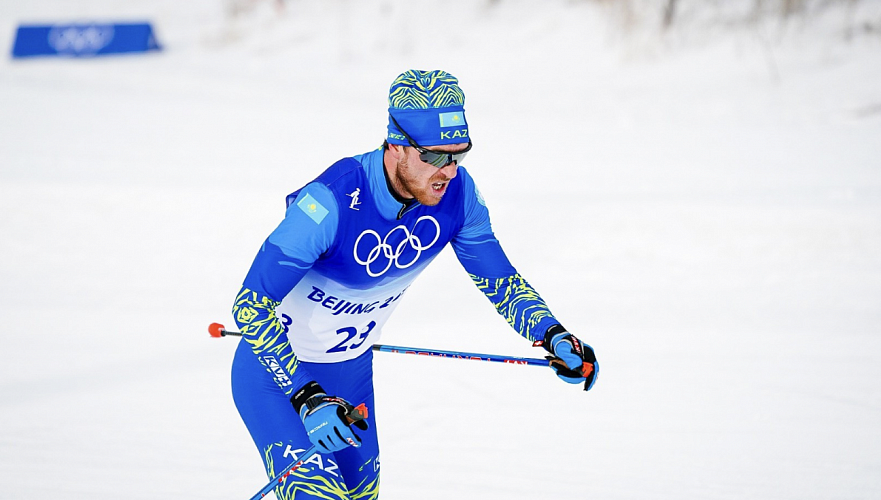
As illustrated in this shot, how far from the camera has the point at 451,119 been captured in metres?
2.43

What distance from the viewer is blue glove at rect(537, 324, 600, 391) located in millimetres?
2742

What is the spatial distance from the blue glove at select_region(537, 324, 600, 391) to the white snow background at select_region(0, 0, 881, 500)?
4.89 feet

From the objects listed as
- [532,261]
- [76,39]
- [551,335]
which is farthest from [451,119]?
[76,39]

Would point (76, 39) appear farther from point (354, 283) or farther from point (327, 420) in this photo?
point (327, 420)

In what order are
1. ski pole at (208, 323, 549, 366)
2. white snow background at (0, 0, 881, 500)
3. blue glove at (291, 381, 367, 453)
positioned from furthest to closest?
white snow background at (0, 0, 881, 500) < ski pole at (208, 323, 549, 366) < blue glove at (291, 381, 367, 453)

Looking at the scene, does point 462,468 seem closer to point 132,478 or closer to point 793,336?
point 132,478

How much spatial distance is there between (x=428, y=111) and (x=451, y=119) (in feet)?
0.23

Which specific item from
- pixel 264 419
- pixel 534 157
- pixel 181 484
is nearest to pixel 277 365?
pixel 264 419

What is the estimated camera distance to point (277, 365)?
8.08ft

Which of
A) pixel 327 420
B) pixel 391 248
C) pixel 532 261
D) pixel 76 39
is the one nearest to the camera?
pixel 327 420

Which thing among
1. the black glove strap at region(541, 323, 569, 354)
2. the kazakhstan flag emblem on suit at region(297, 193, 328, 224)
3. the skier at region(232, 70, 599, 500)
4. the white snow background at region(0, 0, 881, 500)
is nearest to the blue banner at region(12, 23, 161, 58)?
the white snow background at region(0, 0, 881, 500)

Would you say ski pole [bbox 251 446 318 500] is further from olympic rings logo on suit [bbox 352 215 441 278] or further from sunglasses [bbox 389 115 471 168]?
sunglasses [bbox 389 115 471 168]

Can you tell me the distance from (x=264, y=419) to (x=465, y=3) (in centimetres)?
1575

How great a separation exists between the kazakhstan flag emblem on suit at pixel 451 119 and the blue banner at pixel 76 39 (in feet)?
49.6
